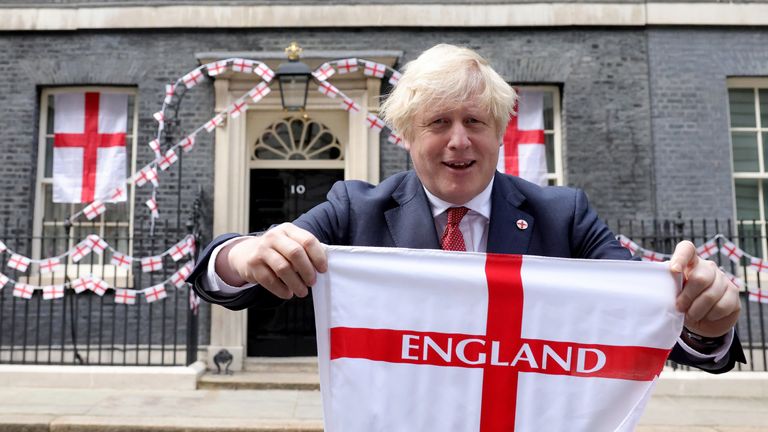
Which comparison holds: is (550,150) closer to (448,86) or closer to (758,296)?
(758,296)

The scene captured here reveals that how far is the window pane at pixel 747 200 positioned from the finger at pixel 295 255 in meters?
8.52

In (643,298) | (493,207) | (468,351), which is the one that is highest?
(493,207)

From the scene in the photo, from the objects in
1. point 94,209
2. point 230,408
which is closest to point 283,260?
point 230,408

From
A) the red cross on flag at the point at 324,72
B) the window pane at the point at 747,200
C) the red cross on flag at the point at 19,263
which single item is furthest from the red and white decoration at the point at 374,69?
the window pane at the point at 747,200

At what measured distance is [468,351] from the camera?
5.08 feet

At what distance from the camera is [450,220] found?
171 centimetres

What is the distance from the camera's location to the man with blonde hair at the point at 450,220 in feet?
4.64

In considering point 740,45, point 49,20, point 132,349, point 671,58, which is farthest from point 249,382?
point 740,45

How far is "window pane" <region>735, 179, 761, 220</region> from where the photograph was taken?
8.24 meters

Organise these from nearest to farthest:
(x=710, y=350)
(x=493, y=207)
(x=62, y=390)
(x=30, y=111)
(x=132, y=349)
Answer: (x=710, y=350), (x=493, y=207), (x=62, y=390), (x=132, y=349), (x=30, y=111)

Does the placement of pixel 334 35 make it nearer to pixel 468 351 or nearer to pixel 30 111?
pixel 30 111

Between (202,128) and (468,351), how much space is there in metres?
6.69

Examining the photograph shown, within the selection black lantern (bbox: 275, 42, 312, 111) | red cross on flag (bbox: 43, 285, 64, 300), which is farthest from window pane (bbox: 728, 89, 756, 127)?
red cross on flag (bbox: 43, 285, 64, 300)

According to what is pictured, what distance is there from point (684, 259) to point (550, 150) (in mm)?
7344
